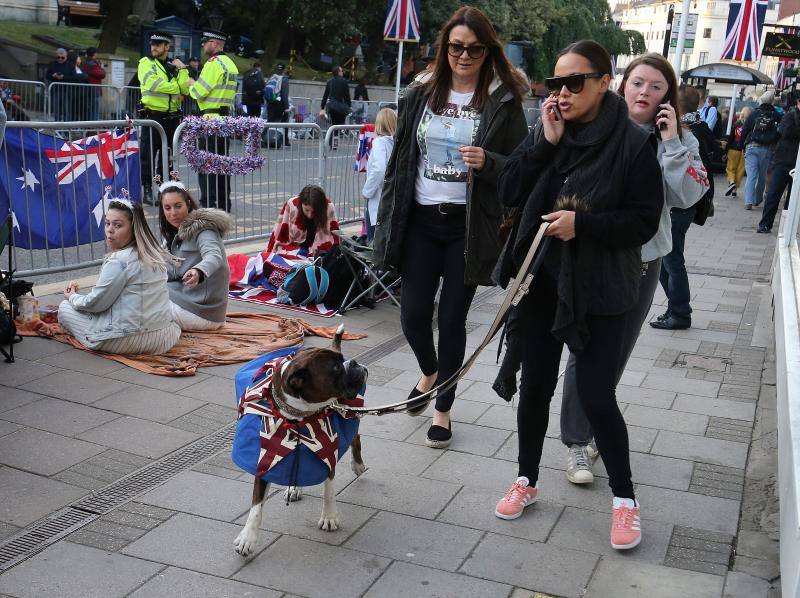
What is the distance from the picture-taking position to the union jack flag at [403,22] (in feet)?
50.5

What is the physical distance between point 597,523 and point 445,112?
204 cm

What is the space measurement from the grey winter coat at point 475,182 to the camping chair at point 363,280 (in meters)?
2.84

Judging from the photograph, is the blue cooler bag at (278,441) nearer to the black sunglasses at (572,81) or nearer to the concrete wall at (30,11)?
the black sunglasses at (572,81)

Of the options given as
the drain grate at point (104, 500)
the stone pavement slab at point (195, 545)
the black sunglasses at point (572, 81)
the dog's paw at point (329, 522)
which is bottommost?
the drain grate at point (104, 500)

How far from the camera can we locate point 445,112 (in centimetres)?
459

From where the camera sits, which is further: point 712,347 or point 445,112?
point 712,347

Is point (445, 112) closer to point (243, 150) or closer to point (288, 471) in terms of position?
point (288, 471)

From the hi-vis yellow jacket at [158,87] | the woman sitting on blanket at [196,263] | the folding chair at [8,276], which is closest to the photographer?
the folding chair at [8,276]

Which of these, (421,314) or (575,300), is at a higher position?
(575,300)

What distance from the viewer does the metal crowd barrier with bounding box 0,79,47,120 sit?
18.7m

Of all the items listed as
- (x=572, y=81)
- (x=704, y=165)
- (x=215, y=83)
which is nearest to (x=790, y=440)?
(x=572, y=81)

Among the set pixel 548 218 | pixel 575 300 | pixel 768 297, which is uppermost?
pixel 548 218

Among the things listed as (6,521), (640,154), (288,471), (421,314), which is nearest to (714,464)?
(421,314)

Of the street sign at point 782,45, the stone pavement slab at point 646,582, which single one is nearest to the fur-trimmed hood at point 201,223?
the stone pavement slab at point 646,582
